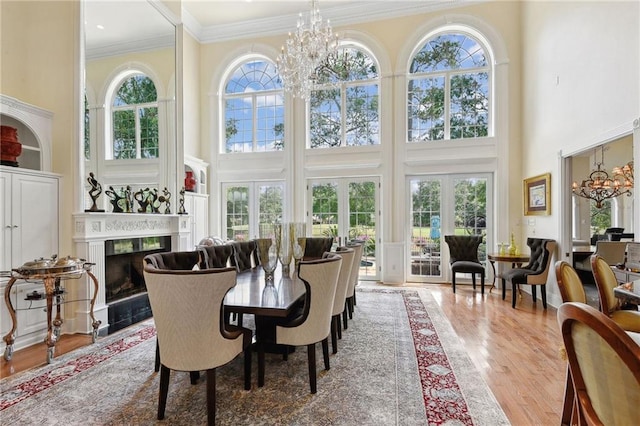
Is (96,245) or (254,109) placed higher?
(254,109)

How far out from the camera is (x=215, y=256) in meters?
3.58

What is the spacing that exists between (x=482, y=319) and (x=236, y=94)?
21.0ft

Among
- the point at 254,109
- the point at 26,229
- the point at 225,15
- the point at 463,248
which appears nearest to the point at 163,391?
the point at 26,229

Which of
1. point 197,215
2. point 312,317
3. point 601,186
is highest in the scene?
point 601,186

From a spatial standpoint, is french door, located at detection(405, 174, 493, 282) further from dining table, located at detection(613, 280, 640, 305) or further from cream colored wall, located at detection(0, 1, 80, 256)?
cream colored wall, located at detection(0, 1, 80, 256)

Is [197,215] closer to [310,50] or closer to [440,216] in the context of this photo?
[310,50]

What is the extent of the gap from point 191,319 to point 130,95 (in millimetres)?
4357

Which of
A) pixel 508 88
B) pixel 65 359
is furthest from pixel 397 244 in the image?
pixel 65 359

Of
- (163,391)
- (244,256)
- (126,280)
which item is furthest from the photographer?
(126,280)

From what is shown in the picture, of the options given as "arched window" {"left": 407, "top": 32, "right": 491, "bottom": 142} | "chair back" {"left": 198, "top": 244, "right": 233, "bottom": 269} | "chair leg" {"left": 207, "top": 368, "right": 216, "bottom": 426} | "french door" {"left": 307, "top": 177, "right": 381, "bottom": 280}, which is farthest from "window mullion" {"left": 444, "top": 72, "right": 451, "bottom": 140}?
"chair leg" {"left": 207, "top": 368, "right": 216, "bottom": 426}

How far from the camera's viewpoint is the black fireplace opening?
4.06 metres

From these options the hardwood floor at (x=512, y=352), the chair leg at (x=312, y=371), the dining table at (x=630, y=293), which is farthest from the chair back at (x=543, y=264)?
the chair leg at (x=312, y=371)

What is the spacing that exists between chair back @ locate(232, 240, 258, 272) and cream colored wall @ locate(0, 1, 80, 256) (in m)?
1.81

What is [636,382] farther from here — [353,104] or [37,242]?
[353,104]
